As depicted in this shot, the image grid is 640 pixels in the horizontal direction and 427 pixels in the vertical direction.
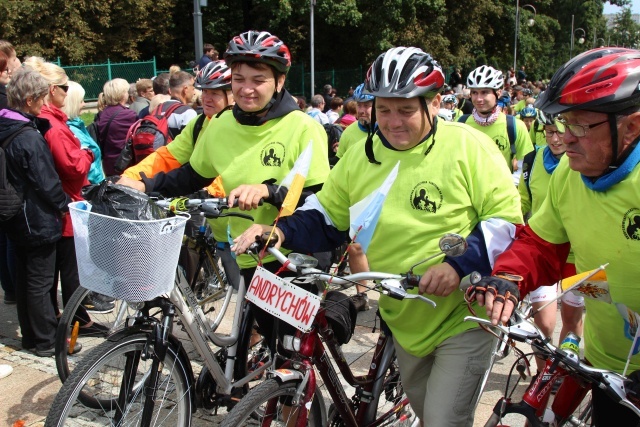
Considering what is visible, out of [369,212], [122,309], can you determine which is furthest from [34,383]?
[369,212]

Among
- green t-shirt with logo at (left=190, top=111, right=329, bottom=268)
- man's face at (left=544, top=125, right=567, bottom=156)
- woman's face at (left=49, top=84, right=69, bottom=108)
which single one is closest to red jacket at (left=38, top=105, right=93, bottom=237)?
woman's face at (left=49, top=84, right=69, bottom=108)

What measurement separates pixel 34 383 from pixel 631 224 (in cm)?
414

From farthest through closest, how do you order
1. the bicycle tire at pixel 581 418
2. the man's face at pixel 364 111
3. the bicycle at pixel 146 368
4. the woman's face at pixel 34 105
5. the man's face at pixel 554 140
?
the man's face at pixel 364 111
the woman's face at pixel 34 105
the man's face at pixel 554 140
the bicycle at pixel 146 368
the bicycle tire at pixel 581 418

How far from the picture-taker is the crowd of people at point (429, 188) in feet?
7.43

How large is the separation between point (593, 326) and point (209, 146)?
7.70ft

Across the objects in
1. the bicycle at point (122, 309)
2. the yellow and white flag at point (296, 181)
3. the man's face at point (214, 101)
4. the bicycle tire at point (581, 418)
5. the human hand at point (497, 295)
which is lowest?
the bicycle at point (122, 309)

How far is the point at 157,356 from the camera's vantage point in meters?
3.25

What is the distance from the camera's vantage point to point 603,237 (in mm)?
2295

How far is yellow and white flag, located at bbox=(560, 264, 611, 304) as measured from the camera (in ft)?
6.84

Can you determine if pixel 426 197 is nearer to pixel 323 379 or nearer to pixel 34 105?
pixel 323 379

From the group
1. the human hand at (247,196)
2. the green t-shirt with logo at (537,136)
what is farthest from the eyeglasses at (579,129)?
the green t-shirt with logo at (537,136)

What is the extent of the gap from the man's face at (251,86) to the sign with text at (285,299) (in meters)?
1.27

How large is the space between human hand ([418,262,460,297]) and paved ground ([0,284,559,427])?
141 cm

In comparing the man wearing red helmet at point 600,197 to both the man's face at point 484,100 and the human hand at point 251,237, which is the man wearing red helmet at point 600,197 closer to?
the human hand at point 251,237
